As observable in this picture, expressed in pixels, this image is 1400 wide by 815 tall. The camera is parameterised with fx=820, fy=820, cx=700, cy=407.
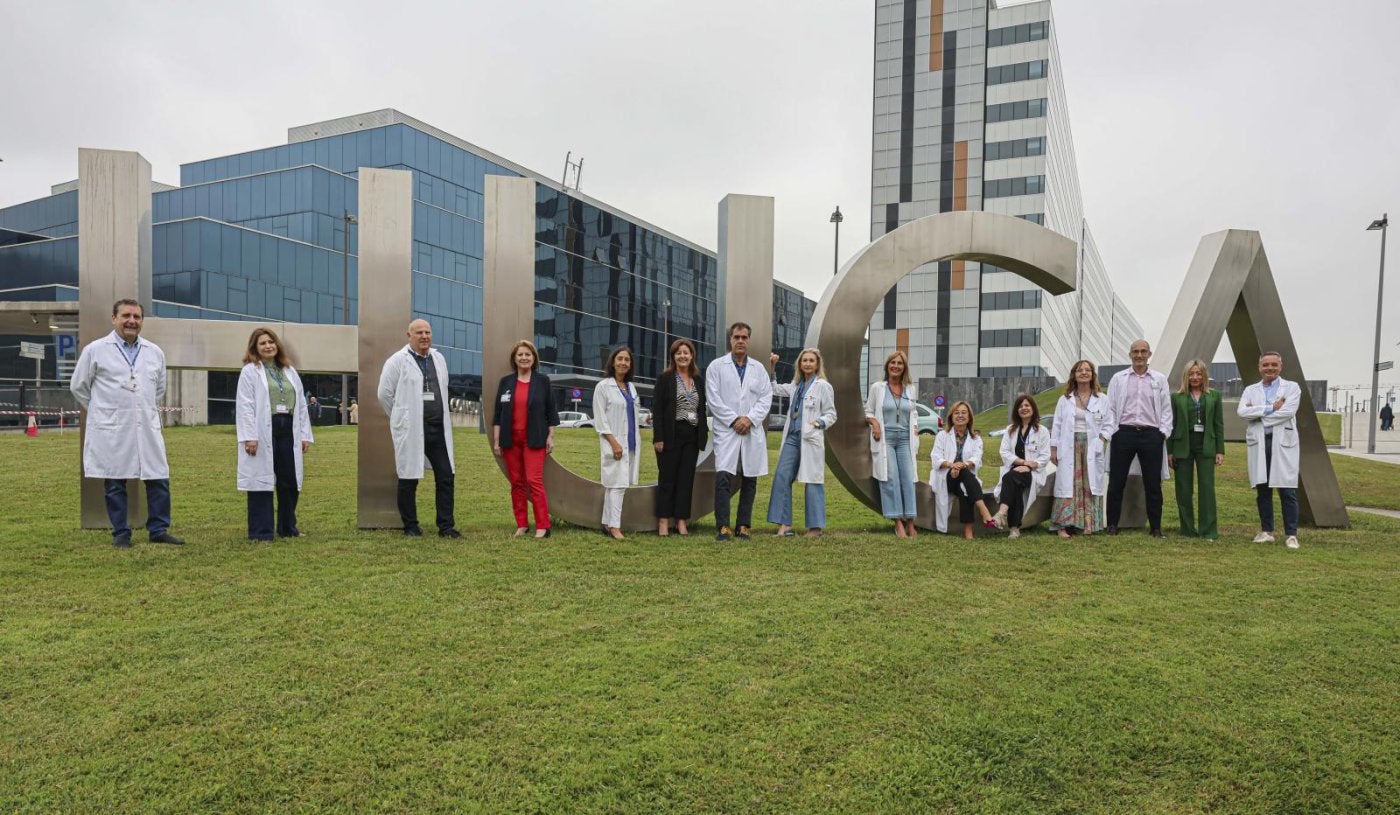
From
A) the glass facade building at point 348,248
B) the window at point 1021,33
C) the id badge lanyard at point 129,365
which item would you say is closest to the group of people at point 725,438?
the id badge lanyard at point 129,365

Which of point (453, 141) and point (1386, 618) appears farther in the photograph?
point (453, 141)

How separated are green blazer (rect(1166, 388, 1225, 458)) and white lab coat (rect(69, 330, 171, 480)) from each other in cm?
897

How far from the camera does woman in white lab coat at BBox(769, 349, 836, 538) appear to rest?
731cm

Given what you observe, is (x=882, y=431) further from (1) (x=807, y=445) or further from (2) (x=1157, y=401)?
(2) (x=1157, y=401)

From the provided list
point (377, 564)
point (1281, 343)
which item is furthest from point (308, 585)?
point (1281, 343)

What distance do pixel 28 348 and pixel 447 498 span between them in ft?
71.0

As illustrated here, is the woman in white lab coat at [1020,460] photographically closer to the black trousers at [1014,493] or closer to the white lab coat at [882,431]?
the black trousers at [1014,493]

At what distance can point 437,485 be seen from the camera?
6.96 m

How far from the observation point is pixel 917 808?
2639 millimetres

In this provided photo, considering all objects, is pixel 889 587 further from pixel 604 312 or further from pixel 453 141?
pixel 604 312

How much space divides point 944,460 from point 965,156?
1926 inches

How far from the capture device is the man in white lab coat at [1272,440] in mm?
7672

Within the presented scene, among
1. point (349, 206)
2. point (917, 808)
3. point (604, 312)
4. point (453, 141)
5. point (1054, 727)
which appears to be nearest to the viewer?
point (917, 808)

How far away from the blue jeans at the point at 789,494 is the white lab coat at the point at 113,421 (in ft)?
16.3
